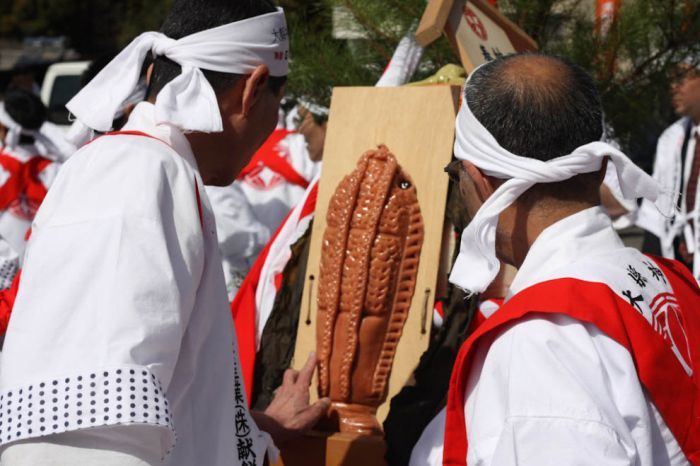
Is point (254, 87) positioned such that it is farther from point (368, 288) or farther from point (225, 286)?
point (368, 288)

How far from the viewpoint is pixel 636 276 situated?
1.64m

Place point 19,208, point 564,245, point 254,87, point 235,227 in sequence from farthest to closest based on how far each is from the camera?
point 19,208
point 235,227
point 254,87
point 564,245

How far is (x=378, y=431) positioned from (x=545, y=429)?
1067mm

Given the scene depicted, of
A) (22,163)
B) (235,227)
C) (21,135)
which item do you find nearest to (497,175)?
(235,227)

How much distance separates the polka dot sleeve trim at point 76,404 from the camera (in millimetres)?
1394

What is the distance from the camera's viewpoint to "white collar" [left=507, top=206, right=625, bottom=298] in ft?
5.33

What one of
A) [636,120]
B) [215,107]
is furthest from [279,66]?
[636,120]

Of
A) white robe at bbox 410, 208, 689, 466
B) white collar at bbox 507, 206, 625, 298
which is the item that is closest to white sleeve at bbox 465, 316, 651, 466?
white robe at bbox 410, 208, 689, 466

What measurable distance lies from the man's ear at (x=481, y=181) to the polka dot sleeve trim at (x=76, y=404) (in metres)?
0.69

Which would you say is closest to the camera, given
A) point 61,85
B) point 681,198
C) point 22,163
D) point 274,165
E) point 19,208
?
point 681,198

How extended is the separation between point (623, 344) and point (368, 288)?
1084 millimetres

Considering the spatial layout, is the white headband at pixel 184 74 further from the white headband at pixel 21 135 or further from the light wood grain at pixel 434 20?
the white headband at pixel 21 135

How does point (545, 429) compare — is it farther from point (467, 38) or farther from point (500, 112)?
point (467, 38)

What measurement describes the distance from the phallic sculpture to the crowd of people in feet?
1.30
